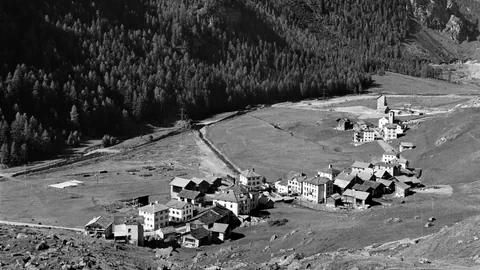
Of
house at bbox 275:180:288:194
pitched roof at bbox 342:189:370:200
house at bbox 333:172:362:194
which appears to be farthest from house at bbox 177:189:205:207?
pitched roof at bbox 342:189:370:200

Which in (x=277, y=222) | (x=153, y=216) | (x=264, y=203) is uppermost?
(x=153, y=216)

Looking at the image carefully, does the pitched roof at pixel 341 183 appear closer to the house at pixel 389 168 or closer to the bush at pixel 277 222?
the house at pixel 389 168

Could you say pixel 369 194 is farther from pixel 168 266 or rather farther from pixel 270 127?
pixel 270 127

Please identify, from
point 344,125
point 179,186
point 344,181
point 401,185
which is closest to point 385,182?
point 401,185

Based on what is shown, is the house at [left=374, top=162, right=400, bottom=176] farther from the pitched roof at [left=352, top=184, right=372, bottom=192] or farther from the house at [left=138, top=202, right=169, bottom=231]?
the house at [left=138, top=202, right=169, bottom=231]

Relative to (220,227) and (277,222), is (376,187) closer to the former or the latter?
(277,222)

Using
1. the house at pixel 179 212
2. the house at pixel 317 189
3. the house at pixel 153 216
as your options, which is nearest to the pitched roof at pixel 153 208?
the house at pixel 153 216

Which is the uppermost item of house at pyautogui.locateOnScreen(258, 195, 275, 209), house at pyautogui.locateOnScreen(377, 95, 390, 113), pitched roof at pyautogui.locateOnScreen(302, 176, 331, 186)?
house at pyautogui.locateOnScreen(377, 95, 390, 113)
